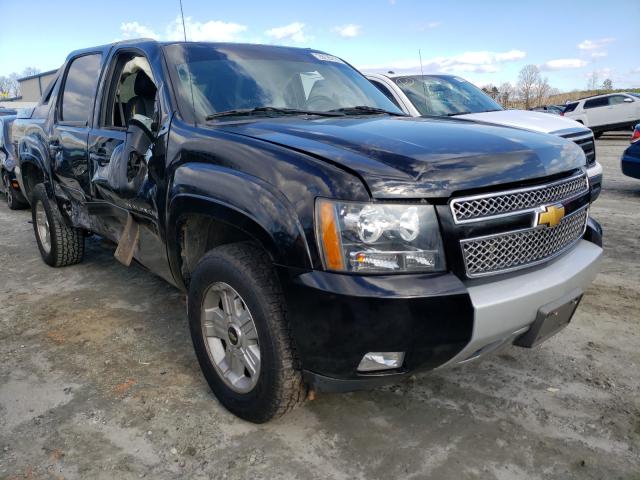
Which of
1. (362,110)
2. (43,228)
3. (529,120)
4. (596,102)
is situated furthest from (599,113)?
(43,228)

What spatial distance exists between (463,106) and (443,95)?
0.98 feet

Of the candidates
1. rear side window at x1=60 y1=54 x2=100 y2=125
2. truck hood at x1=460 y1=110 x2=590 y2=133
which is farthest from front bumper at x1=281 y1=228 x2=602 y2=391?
truck hood at x1=460 y1=110 x2=590 y2=133

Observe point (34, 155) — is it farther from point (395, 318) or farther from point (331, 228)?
point (395, 318)

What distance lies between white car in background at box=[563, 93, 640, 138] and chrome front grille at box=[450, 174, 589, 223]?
20.1 meters

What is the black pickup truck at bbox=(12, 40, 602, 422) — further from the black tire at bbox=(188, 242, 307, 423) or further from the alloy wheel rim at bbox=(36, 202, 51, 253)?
the alloy wheel rim at bbox=(36, 202, 51, 253)

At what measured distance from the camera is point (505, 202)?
2203 mm

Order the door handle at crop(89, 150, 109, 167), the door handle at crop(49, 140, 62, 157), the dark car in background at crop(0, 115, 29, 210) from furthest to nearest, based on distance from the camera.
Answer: the dark car in background at crop(0, 115, 29, 210)
the door handle at crop(49, 140, 62, 157)
the door handle at crop(89, 150, 109, 167)

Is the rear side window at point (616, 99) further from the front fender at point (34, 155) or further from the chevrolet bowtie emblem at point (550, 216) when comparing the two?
the chevrolet bowtie emblem at point (550, 216)

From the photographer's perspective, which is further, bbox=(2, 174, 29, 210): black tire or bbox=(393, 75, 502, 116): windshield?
bbox=(2, 174, 29, 210): black tire

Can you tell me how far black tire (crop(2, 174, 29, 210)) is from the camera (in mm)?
8272

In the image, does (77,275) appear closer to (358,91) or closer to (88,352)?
(88,352)

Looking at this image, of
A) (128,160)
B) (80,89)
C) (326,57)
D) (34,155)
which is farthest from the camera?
(34,155)

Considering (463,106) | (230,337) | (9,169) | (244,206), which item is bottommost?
(230,337)

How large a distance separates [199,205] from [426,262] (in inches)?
44.5
